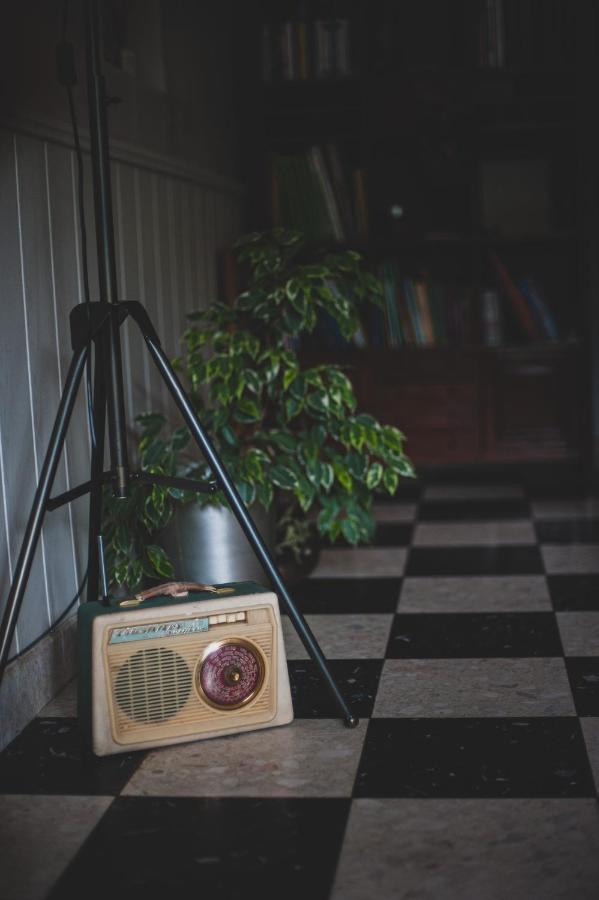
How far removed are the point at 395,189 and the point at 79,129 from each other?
1.86 metres

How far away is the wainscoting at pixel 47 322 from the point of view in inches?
71.6

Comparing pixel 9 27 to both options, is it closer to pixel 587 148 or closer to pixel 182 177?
pixel 182 177

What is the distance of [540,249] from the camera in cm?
395

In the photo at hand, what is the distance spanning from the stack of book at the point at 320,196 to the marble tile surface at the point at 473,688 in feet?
6.77

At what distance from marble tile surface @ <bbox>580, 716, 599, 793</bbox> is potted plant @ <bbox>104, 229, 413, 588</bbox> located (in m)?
0.80

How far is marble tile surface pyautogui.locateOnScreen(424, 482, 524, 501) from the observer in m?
3.68

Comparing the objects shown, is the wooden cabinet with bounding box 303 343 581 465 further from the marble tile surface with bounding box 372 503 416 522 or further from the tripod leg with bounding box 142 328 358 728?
the tripod leg with bounding box 142 328 358 728

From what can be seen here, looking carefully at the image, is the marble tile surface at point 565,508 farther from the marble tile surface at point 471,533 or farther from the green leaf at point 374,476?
the green leaf at point 374,476

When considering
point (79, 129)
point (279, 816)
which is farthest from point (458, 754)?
point (79, 129)

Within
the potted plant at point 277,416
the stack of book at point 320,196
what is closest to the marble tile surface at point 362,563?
the potted plant at point 277,416

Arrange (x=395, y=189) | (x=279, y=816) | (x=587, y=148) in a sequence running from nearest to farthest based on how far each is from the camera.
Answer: (x=279, y=816), (x=587, y=148), (x=395, y=189)

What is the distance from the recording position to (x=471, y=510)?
11.4 ft

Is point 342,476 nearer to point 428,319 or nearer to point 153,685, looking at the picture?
point 153,685

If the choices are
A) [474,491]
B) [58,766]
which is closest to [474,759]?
[58,766]
